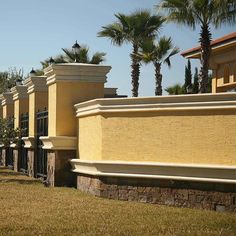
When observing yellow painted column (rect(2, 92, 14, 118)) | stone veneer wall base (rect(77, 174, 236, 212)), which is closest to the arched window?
stone veneer wall base (rect(77, 174, 236, 212))

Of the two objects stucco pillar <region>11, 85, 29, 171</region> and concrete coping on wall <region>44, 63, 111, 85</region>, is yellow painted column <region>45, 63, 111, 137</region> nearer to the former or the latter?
concrete coping on wall <region>44, 63, 111, 85</region>

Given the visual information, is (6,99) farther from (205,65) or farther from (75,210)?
(75,210)

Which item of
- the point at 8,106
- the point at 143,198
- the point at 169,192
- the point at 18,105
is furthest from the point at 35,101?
the point at 169,192

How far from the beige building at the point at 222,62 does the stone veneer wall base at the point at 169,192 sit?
8521 millimetres

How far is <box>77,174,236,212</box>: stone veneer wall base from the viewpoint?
10.8 m

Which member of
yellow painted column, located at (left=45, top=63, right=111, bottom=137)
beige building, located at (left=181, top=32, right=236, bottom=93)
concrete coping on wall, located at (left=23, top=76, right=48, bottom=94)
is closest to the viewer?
yellow painted column, located at (left=45, top=63, right=111, bottom=137)

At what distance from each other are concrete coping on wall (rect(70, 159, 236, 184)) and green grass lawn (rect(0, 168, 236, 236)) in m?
0.68

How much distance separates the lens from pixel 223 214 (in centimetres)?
1030

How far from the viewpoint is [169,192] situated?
11.6m

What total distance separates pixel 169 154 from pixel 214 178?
4.34 feet

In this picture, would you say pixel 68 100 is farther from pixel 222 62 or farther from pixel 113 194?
pixel 222 62

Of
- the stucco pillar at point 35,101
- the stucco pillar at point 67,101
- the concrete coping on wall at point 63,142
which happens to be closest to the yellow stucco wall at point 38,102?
the stucco pillar at point 35,101

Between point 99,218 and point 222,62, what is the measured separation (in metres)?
13.2

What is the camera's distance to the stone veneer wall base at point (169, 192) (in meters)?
10.8
